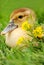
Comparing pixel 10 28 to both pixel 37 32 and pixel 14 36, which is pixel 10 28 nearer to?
pixel 14 36

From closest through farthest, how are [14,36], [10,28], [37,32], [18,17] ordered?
1. [37,32]
2. [14,36]
3. [10,28]
4. [18,17]

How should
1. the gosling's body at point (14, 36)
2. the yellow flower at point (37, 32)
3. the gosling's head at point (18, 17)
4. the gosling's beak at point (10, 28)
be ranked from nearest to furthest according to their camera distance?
the yellow flower at point (37, 32) < the gosling's body at point (14, 36) < the gosling's beak at point (10, 28) < the gosling's head at point (18, 17)

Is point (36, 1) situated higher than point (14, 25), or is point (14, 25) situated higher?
point (14, 25)

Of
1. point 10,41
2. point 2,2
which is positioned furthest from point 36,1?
point 10,41

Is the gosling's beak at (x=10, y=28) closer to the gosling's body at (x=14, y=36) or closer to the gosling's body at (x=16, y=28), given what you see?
the gosling's body at (x=16, y=28)

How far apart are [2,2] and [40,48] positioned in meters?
2.41

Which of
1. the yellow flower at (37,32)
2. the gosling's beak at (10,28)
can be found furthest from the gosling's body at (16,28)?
the yellow flower at (37,32)

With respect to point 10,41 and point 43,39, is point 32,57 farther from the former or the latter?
point 10,41

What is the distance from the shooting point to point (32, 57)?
3.40 metres

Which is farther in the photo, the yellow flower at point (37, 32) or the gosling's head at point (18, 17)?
the gosling's head at point (18, 17)

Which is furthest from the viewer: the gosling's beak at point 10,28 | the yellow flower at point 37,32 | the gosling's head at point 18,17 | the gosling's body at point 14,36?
the gosling's head at point 18,17

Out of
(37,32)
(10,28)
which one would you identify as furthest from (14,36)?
(37,32)

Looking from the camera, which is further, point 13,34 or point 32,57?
point 13,34

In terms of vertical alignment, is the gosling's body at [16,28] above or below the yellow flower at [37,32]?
below
